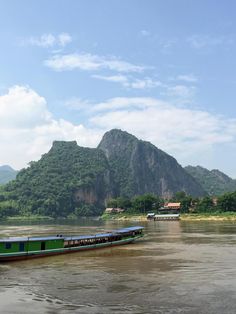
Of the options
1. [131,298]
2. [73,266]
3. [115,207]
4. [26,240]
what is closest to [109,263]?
[73,266]

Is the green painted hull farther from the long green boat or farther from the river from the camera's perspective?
the river

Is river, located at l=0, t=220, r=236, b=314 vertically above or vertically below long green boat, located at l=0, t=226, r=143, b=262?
below

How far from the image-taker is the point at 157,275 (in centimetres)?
2664

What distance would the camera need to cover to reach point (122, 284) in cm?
2378

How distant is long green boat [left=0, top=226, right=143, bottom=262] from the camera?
3466 centimetres

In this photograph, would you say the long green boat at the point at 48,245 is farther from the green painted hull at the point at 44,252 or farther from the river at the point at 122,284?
the river at the point at 122,284

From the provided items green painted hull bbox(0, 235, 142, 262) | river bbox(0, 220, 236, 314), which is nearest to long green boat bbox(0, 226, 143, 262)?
green painted hull bbox(0, 235, 142, 262)

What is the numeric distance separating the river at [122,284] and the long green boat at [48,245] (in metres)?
1.16

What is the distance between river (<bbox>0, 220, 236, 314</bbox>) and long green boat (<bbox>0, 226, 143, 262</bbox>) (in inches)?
45.8

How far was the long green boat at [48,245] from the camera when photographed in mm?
34656

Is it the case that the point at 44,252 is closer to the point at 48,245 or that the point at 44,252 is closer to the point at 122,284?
the point at 48,245

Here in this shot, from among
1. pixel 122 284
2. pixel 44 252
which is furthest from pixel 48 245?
pixel 122 284

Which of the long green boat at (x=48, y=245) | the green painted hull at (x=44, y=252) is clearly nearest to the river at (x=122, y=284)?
the green painted hull at (x=44, y=252)

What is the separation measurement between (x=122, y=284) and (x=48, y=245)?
16.0 metres
